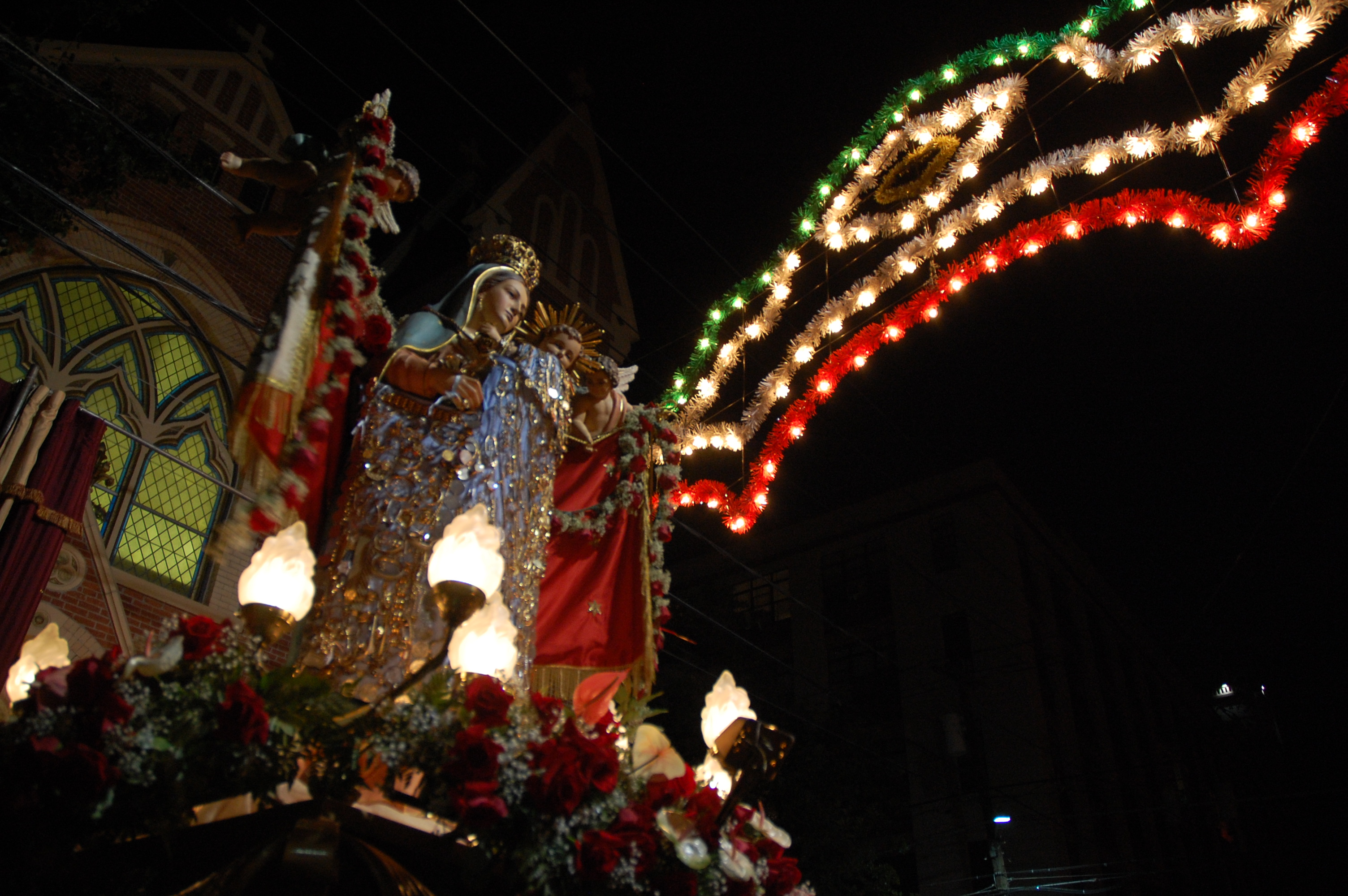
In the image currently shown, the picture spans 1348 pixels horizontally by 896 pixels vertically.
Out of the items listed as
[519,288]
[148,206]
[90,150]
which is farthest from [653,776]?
[148,206]

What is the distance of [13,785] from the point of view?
2.30 meters

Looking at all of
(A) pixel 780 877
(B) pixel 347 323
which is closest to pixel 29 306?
(B) pixel 347 323

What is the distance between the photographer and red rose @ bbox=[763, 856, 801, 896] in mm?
3428

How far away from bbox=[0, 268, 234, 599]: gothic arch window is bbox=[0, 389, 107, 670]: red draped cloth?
1.06 meters

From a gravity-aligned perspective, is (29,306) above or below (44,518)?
above

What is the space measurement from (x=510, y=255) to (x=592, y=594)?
2081 mm

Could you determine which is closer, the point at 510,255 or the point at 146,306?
the point at 510,255

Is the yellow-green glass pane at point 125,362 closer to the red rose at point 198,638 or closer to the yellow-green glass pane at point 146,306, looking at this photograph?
the yellow-green glass pane at point 146,306

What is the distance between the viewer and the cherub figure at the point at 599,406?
5457 mm

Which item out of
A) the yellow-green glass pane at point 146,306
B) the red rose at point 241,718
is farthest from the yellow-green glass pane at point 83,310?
the red rose at point 241,718

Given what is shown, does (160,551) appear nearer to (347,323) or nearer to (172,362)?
(172,362)

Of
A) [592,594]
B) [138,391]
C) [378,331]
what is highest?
[138,391]

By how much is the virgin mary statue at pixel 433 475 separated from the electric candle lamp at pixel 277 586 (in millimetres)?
516

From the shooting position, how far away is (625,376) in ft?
19.2
